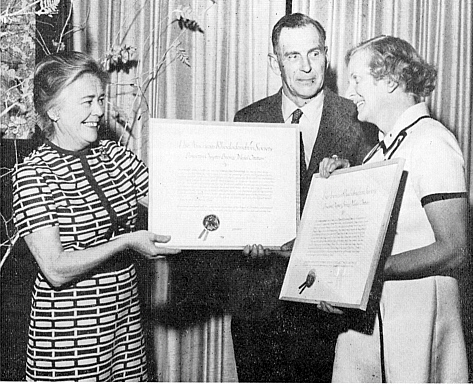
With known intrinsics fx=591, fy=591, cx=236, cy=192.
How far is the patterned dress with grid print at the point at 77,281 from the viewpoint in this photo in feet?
5.16

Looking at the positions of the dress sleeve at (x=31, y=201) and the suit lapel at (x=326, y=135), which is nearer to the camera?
the dress sleeve at (x=31, y=201)

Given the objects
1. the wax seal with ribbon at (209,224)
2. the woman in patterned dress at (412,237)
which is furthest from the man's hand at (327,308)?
the wax seal with ribbon at (209,224)

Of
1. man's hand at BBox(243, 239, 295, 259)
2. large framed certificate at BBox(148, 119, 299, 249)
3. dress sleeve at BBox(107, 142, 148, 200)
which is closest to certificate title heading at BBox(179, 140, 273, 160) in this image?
large framed certificate at BBox(148, 119, 299, 249)

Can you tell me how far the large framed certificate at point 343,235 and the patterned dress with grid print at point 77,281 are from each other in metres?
0.48

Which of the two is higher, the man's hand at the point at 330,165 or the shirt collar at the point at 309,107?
the shirt collar at the point at 309,107

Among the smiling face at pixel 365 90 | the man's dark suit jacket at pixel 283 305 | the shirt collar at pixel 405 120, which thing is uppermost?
the smiling face at pixel 365 90

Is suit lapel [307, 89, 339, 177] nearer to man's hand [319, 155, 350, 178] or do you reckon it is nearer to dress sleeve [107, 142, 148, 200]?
man's hand [319, 155, 350, 178]

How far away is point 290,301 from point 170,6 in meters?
0.91

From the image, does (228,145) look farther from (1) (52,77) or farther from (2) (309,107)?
(1) (52,77)

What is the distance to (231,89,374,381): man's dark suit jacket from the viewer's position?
169 centimetres

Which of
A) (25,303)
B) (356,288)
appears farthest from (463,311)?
(25,303)

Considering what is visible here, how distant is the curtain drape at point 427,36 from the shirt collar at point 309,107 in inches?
2.5

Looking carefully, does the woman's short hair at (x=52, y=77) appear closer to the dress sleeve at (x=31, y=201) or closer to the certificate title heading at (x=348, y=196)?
the dress sleeve at (x=31, y=201)

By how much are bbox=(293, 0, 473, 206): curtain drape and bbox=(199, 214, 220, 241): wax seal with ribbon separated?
20.4 inches
